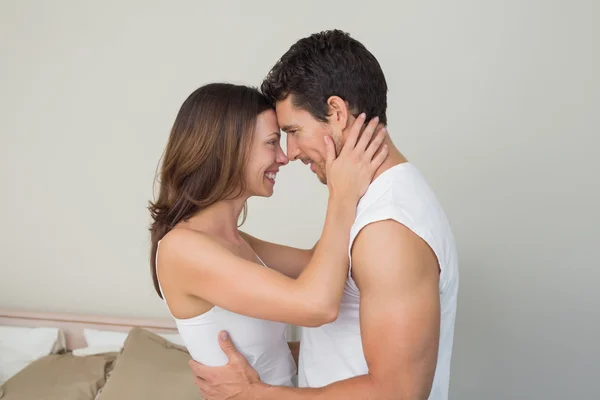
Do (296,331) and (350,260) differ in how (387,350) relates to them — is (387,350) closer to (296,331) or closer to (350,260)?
(350,260)

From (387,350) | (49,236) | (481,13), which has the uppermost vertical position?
(481,13)

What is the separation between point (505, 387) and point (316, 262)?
159cm

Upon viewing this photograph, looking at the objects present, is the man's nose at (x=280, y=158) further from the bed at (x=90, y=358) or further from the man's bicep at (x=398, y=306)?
the bed at (x=90, y=358)

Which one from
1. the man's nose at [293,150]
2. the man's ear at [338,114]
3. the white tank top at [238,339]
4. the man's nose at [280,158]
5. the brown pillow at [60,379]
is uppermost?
the man's ear at [338,114]

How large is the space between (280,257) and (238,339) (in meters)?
0.43

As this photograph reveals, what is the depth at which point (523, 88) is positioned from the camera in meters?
2.17

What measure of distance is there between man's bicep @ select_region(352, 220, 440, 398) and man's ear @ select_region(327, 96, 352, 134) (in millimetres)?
271

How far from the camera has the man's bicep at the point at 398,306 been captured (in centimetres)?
107

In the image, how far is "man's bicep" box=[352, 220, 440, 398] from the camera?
1.07 meters

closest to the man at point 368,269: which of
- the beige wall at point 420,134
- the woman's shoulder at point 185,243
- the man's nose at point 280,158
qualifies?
the man's nose at point 280,158

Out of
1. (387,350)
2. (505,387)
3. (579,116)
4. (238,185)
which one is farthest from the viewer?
(505,387)

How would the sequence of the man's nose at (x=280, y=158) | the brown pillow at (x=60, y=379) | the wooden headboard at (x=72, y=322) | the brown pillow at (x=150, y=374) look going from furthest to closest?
the wooden headboard at (x=72, y=322) < the brown pillow at (x=60, y=379) < the brown pillow at (x=150, y=374) < the man's nose at (x=280, y=158)

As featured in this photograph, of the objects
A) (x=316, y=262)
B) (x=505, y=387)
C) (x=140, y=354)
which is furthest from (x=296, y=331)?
(x=316, y=262)

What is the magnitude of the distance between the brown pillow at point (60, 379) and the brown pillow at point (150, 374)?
0.35 feet
